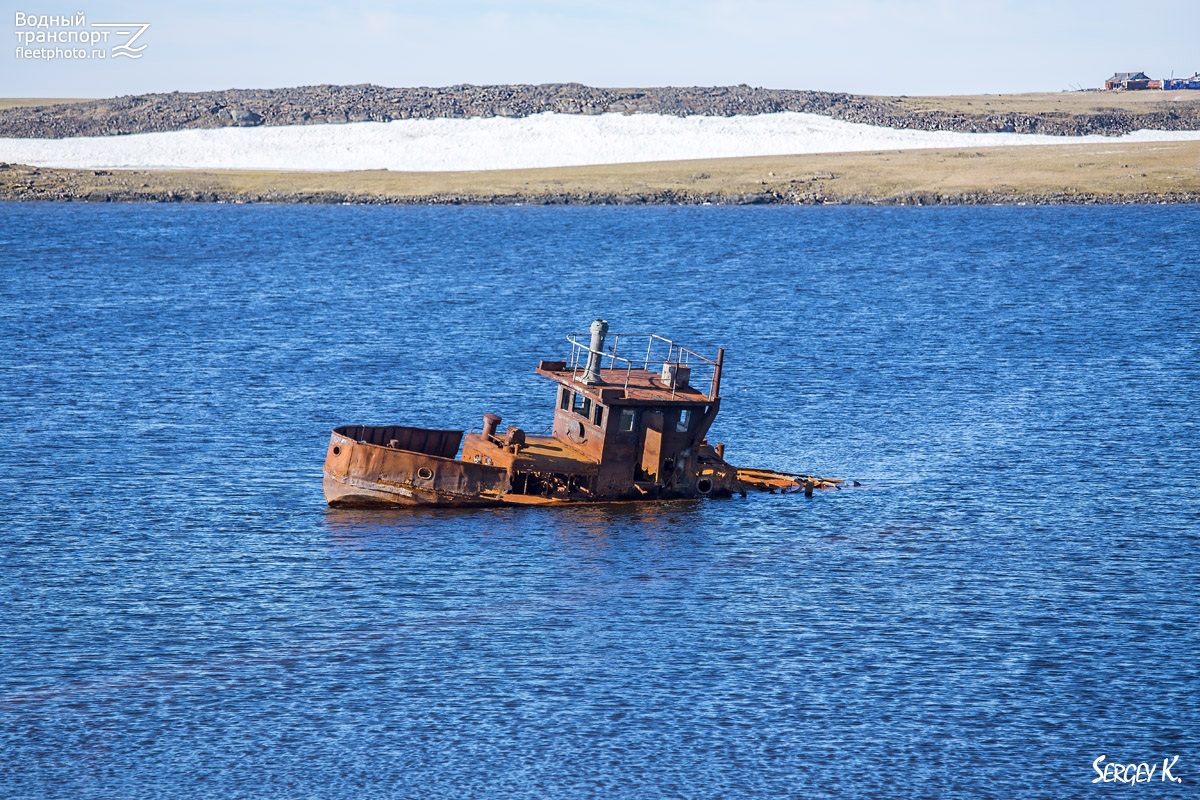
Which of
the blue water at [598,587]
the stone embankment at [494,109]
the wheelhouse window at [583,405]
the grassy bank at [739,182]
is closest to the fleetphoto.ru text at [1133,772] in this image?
the blue water at [598,587]

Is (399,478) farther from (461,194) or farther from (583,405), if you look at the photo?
(461,194)

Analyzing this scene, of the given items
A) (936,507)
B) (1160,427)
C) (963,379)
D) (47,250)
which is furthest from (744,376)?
(47,250)

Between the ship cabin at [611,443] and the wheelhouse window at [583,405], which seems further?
the wheelhouse window at [583,405]

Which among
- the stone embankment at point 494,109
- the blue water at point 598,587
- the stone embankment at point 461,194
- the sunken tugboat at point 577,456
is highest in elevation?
the stone embankment at point 494,109

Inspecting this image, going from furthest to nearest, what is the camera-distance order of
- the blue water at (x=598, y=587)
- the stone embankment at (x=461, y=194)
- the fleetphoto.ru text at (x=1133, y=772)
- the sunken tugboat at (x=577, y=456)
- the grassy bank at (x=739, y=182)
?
the grassy bank at (x=739, y=182)
the stone embankment at (x=461, y=194)
the sunken tugboat at (x=577, y=456)
the blue water at (x=598, y=587)
the fleetphoto.ru text at (x=1133, y=772)

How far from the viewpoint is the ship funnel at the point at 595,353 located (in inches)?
1700

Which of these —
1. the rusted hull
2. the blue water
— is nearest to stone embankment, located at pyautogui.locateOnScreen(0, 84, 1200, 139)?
the blue water

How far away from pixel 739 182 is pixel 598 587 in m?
118

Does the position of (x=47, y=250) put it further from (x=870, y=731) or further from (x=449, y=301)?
(x=870, y=731)

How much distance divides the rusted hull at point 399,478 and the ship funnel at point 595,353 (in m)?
4.12

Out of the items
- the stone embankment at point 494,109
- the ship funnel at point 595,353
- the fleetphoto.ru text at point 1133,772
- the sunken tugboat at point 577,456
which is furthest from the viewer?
the stone embankment at point 494,109

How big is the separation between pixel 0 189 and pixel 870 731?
146174 millimetres

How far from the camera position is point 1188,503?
45094 millimetres

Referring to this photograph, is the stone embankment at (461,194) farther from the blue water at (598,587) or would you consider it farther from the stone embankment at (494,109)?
the blue water at (598,587)
